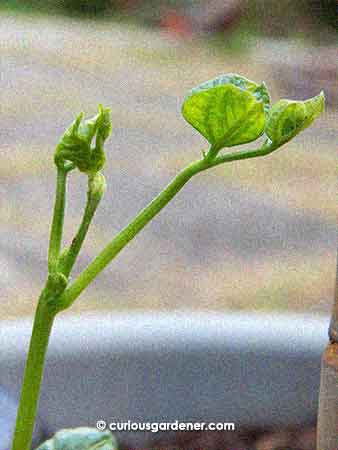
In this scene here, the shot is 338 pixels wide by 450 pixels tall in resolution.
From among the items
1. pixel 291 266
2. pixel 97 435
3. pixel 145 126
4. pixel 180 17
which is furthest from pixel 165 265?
pixel 180 17

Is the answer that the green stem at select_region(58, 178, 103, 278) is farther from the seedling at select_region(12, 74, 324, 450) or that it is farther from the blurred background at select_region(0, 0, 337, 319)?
the blurred background at select_region(0, 0, 337, 319)

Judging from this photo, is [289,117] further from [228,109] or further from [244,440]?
[244,440]

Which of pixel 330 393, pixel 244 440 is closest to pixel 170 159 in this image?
pixel 244 440

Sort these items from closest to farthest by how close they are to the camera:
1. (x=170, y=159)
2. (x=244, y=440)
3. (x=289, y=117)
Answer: (x=289, y=117)
(x=244, y=440)
(x=170, y=159)

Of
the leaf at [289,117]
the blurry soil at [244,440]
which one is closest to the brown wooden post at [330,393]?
the leaf at [289,117]

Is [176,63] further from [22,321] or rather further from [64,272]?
[64,272]

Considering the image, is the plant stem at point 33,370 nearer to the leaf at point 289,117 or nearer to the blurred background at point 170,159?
the leaf at point 289,117

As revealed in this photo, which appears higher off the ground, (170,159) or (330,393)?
(170,159)
